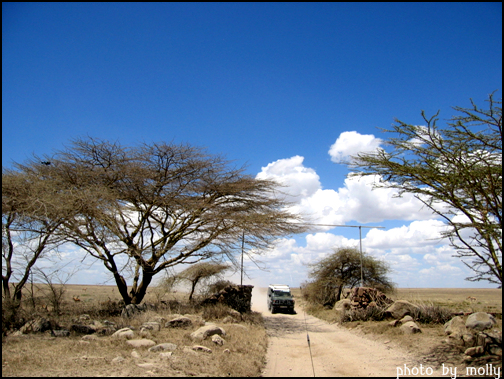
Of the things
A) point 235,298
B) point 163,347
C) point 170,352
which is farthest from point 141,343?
point 235,298

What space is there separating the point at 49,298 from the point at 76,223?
9.73ft

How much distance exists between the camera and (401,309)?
605 inches

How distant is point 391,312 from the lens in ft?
51.9

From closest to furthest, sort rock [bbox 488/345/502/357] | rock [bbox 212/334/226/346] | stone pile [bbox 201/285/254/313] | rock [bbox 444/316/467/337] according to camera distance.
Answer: rock [bbox 488/345/502/357], rock [bbox 212/334/226/346], rock [bbox 444/316/467/337], stone pile [bbox 201/285/254/313]

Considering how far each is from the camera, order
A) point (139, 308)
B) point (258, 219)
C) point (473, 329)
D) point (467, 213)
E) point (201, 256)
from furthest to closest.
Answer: point (201, 256), point (258, 219), point (139, 308), point (473, 329), point (467, 213)

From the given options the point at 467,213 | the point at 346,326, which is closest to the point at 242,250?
the point at 346,326

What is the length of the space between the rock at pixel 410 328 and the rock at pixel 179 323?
767cm

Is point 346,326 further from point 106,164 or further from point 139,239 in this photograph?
point 106,164

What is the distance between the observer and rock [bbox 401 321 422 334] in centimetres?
1268

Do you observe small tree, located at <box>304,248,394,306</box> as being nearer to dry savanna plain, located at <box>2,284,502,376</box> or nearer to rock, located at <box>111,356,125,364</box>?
dry savanna plain, located at <box>2,284,502,376</box>

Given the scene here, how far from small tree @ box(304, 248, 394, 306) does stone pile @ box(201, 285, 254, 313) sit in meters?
10.0

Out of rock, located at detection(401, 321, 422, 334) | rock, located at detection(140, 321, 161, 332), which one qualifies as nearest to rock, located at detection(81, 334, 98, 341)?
rock, located at detection(140, 321, 161, 332)

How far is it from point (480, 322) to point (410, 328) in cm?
249

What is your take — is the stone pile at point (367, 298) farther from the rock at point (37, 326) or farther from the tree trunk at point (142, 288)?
the rock at point (37, 326)
